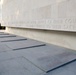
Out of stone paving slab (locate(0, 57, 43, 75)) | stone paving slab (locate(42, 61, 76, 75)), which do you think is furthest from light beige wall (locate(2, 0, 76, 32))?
stone paving slab (locate(0, 57, 43, 75))

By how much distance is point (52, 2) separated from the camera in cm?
340

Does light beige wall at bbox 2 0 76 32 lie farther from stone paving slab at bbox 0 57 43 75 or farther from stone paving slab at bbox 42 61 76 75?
stone paving slab at bbox 0 57 43 75

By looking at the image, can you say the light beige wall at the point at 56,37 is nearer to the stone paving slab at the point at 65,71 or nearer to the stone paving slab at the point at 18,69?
the stone paving slab at the point at 65,71

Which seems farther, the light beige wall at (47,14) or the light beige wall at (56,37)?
the light beige wall at (56,37)

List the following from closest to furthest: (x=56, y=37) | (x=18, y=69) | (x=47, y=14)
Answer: (x=18, y=69) → (x=56, y=37) → (x=47, y=14)

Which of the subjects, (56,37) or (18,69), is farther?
(56,37)

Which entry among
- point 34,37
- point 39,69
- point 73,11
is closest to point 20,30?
point 34,37

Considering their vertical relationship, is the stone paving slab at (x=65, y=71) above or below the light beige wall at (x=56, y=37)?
below

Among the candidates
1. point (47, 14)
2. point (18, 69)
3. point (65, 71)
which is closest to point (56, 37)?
point (47, 14)

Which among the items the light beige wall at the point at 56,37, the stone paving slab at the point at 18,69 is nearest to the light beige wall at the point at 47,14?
the light beige wall at the point at 56,37

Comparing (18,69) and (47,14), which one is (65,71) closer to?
(18,69)

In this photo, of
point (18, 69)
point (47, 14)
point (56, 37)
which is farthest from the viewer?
point (47, 14)

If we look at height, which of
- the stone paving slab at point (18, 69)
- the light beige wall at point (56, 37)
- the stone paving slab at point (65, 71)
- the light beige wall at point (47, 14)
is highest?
the light beige wall at point (47, 14)

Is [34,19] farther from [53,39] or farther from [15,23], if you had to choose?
[15,23]
